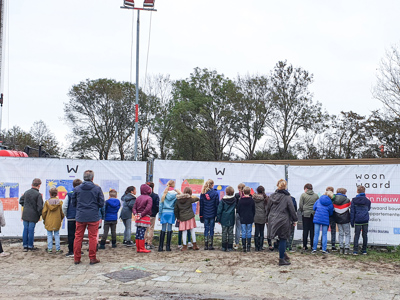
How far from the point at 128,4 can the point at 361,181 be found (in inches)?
547

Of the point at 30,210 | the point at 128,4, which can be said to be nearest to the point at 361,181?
the point at 30,210

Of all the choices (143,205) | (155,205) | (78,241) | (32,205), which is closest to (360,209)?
(155,205)

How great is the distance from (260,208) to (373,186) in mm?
3292

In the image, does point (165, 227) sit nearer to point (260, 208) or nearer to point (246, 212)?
point (246, 212)

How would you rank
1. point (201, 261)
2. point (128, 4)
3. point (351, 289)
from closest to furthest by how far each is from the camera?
point (351, 289) < point (201, 261) < point (128, 4)

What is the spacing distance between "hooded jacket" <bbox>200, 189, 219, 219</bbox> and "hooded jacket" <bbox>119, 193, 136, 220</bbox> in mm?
1765

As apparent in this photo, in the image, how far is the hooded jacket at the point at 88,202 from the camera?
8.05 meters

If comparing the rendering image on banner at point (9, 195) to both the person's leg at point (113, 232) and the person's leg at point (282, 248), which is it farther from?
the person's leg at point (282, 248)

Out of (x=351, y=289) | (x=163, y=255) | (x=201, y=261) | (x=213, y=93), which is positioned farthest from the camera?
(x=213, y=93)

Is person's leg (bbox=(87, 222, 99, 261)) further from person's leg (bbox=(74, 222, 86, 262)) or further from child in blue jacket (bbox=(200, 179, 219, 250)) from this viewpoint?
child in blue jacket (bbox=(200, 179, 219, 250))

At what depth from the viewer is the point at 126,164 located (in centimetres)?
1089

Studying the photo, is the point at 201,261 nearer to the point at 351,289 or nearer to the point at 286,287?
the point at 286,287

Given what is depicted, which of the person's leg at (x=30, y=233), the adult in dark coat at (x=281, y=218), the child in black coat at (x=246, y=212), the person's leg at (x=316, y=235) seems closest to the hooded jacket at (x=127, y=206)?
the person's leg at (x=30, y=233)

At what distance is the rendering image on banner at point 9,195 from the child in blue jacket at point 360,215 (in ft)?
28.9
